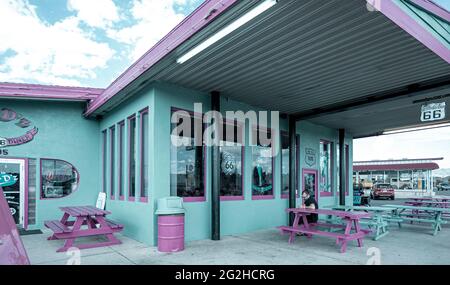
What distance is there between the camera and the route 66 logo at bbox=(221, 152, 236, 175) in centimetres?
949

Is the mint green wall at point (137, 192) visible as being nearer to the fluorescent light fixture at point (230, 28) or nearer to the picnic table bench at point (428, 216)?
the fluorescent light fixture at point (230, 28)

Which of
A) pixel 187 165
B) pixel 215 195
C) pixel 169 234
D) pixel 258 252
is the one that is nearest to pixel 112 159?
pixel 187 165

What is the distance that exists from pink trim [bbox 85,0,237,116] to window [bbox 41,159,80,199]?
3322 millimetres

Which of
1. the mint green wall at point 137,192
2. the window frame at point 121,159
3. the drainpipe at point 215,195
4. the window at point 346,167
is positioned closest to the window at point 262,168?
the drainpipe at point 215,195

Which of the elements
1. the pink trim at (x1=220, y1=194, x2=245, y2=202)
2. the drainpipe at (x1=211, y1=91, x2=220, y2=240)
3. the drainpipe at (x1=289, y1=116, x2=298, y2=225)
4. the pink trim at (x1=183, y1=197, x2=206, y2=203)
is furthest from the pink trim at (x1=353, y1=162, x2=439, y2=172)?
the pink trim at (x1=183, y1=197, x2=206, y2=203)

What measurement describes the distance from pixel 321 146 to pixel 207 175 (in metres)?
6.55

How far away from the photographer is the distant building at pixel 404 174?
33.3m

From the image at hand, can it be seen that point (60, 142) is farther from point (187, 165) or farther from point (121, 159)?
point (187, 165)

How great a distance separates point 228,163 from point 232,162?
0.49 feet

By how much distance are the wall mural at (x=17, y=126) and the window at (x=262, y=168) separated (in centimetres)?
695

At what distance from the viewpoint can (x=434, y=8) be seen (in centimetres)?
589

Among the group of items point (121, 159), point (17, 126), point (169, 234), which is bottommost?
point (169, 234)

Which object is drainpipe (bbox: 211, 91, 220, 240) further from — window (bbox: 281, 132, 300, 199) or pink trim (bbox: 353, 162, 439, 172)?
pink trim (bbox: 353, 162, 439, 172)
